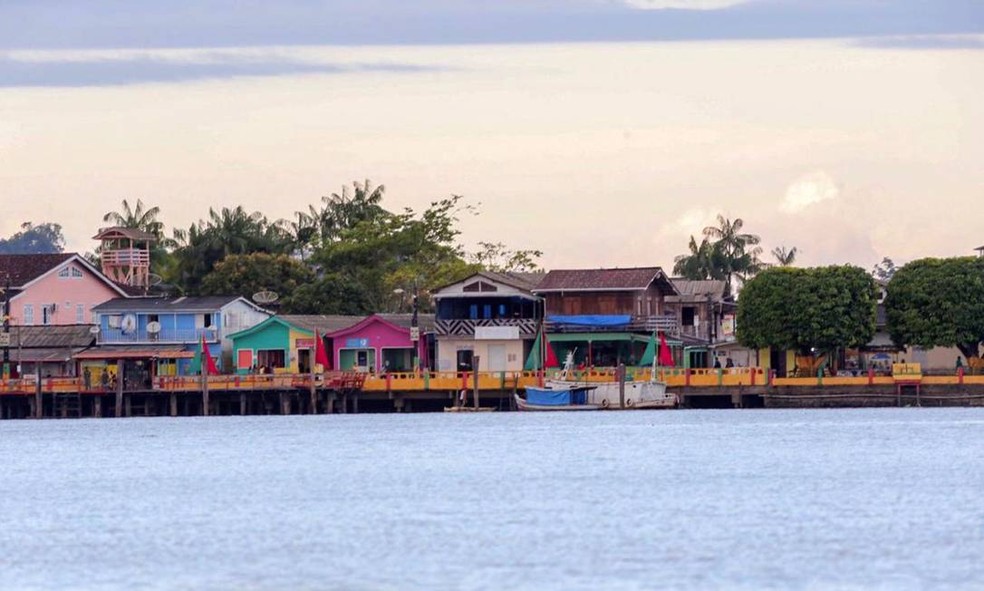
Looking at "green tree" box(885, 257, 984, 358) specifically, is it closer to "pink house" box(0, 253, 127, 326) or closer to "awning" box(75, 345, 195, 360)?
"awning" box(75, 345, 195, 360)

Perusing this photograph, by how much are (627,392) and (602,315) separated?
9138 mm

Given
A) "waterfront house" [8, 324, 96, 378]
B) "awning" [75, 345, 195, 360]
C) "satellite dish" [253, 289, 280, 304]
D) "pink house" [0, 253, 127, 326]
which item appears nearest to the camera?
"awning" [75, 345, 195, 360]

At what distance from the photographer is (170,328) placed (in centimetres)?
11219

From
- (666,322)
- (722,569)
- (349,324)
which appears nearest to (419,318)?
(349,324)

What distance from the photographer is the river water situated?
4362 cm

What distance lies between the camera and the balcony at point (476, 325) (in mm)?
106938

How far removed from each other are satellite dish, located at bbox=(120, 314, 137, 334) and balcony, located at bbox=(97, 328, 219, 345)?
0.15 metres

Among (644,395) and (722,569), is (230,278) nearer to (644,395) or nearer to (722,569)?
(644,395)

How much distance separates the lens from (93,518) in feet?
182

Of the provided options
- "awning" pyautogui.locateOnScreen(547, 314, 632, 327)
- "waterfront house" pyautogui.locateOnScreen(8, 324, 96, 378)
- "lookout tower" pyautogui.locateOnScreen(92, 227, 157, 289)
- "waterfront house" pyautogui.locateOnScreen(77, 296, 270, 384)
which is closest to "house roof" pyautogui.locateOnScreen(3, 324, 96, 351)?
"waterfront house" pyautogui.locateOnScreen(8, 324, 96, 378)

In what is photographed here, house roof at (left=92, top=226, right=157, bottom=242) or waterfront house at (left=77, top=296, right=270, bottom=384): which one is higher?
house roof at (left=92, top=226, right=157, bottom=242)

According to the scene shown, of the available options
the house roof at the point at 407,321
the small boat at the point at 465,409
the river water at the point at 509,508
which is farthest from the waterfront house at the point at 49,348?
the small boat at the point at 465,409

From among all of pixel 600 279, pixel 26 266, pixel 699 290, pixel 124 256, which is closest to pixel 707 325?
pixel 699 290

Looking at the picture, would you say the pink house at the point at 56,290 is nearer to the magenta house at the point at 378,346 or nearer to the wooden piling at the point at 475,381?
the magenta house at the point at 378,346
